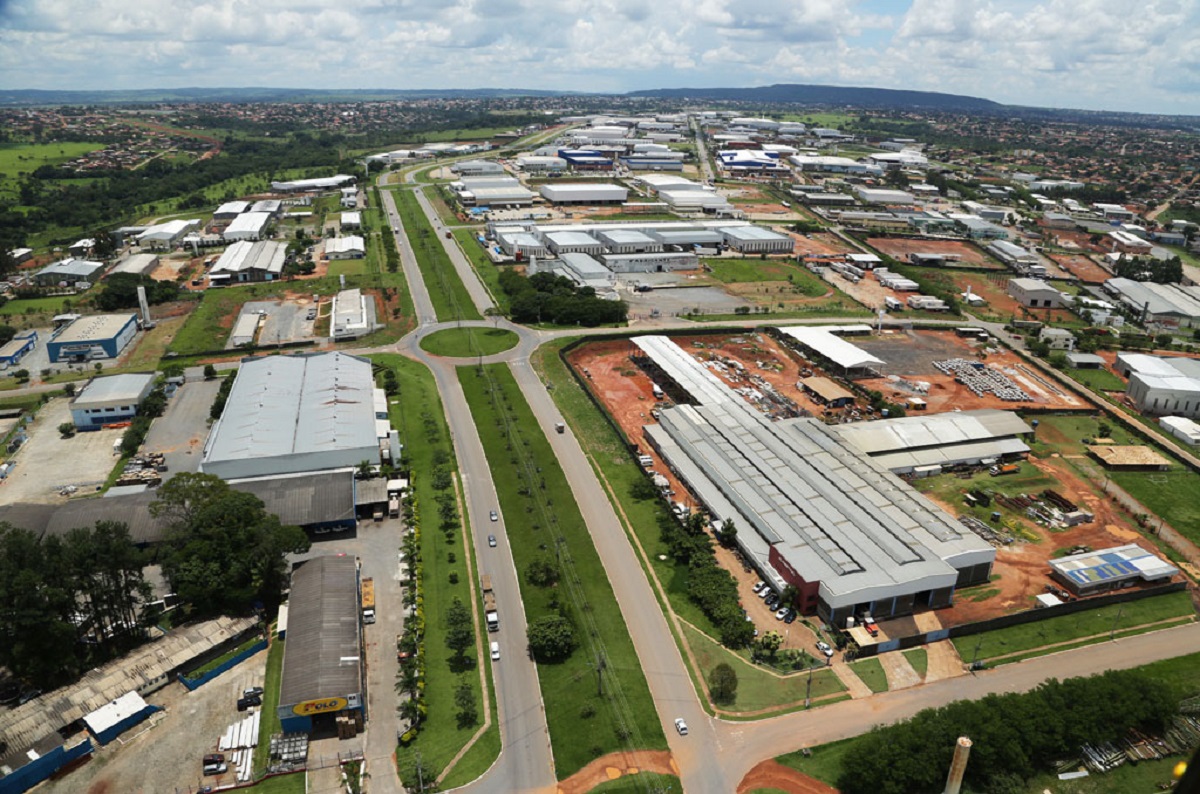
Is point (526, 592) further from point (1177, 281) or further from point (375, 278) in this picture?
point (1177, 281)

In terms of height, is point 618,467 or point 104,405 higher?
point 104,405

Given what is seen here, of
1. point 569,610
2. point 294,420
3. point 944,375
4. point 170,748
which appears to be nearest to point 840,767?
point 569,610

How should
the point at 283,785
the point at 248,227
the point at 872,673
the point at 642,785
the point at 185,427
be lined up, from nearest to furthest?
1. the point at 642,785
2. the point at 283,785
3. the point at 872,673
4. the point at 185,427
5. the point at 248,227

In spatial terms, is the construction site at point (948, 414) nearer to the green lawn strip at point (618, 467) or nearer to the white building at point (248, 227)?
the green lawn strip at point (618, 467)

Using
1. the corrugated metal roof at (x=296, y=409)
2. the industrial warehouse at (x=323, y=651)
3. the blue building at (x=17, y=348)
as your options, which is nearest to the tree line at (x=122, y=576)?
the industrial warehouse at (x=323, y=651)

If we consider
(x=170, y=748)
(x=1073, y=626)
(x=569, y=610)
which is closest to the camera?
(x=170, y=748)

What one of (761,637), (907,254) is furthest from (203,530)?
(907,254)

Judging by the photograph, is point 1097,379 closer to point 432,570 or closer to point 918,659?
point 918,659
